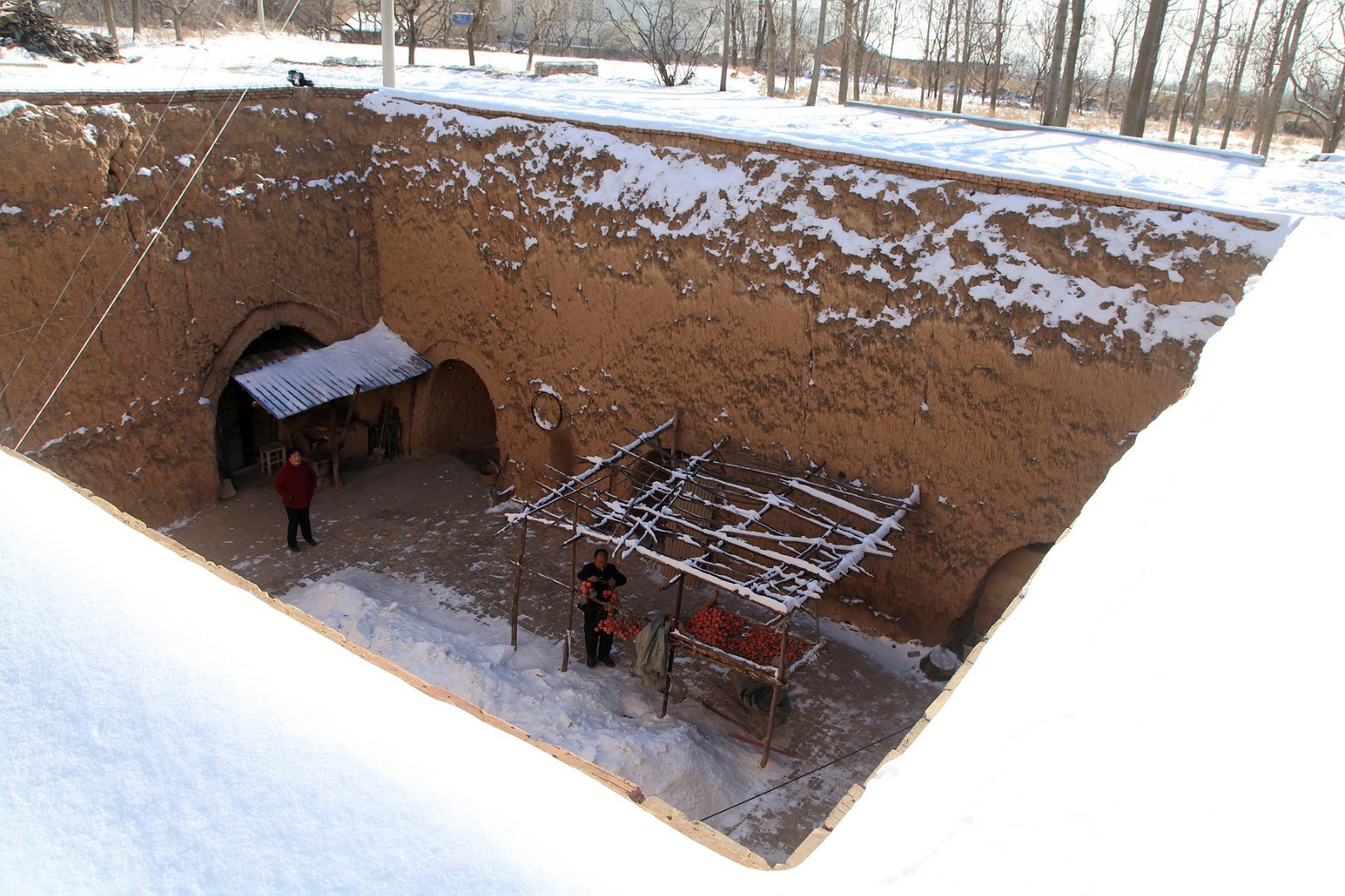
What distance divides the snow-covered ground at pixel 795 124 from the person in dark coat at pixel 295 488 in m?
3.75

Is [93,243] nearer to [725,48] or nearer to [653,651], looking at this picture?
[653,651]

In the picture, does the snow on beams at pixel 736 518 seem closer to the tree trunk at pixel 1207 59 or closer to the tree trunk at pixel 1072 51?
the tree trunk at pixel 1072 51

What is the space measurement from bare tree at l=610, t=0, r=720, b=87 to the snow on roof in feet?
69.9

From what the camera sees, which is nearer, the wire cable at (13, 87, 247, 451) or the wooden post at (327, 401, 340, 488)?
the wire cable at (13, 87, 247, 451)

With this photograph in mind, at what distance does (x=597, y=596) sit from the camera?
768 cm

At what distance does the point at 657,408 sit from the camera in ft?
30.3

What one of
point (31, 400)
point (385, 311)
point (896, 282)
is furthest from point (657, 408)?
point (31, 400)

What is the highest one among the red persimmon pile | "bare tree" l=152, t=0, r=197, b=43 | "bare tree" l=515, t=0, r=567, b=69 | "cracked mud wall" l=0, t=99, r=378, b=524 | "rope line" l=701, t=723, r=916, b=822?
"bare tree" l=515, t=0, r=567, b=69

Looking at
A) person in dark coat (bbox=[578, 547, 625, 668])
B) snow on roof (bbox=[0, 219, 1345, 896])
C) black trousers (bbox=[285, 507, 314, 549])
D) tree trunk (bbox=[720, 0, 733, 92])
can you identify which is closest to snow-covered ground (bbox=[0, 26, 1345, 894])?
snow on roof (bbox=[0, 219, 1345, 896])

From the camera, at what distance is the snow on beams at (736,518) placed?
7016 mm

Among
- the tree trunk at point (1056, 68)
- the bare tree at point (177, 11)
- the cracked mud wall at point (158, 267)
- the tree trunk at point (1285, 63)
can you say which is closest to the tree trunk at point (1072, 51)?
the tree trunk at point (1056, 68)

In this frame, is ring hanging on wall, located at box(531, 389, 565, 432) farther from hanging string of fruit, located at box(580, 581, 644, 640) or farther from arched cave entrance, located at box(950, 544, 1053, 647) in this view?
arched cave entrance, located at box(950, 544, 1053, 647)

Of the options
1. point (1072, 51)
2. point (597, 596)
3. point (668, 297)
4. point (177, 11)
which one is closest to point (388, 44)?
point (668, 297)

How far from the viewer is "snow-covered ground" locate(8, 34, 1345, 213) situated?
26.0 feet
